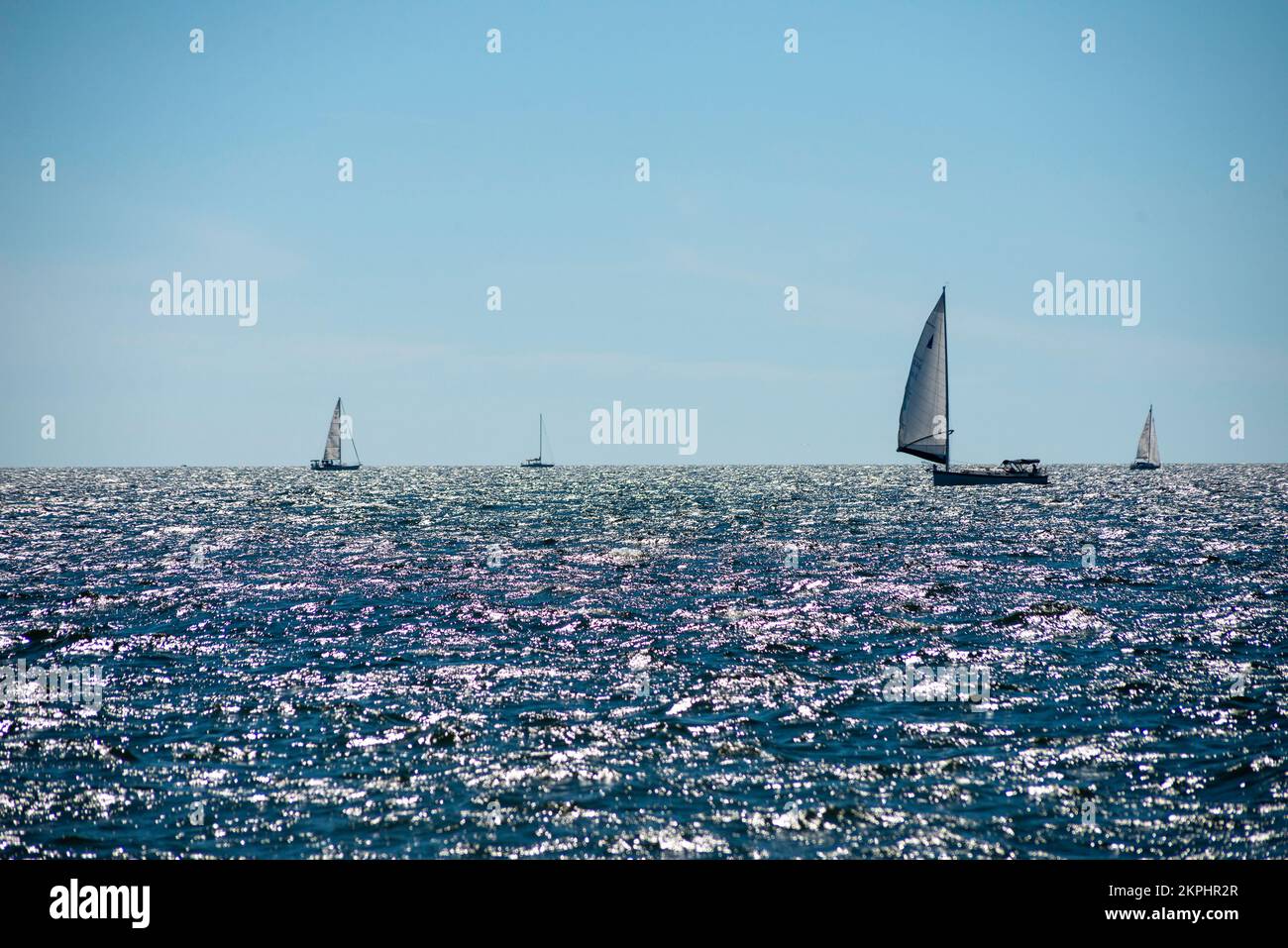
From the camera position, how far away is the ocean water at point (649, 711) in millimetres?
14641

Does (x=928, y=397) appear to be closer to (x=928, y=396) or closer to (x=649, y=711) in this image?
(x=928, y=396)

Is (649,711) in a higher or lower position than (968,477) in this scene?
lower

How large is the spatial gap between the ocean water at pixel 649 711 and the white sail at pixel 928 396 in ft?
159

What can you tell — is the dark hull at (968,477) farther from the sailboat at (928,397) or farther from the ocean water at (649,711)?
the ocean water at (649,711)

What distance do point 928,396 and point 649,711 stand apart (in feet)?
276

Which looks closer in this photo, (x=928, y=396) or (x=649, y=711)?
(x=649, y=711)

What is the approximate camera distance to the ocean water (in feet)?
48.0

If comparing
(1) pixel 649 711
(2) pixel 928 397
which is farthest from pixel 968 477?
(1) pixel 649 711

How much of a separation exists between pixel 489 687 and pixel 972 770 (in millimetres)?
11308

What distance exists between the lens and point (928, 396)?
3907 inches

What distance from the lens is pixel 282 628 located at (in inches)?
1252

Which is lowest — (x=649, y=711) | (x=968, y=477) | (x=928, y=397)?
(x=649, y=711)

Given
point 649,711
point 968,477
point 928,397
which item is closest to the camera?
point 649,711
